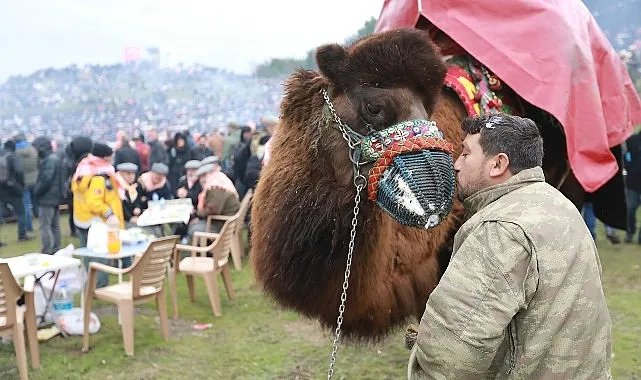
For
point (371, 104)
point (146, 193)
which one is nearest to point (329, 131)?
point (371, 104)

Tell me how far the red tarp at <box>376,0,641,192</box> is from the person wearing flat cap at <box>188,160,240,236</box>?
5.16 m

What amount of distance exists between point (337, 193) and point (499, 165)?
43.4 inches

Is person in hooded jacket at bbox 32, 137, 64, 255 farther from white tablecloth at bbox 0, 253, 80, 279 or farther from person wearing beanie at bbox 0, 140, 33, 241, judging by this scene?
white tablecloth at bbox 0, 253, 80, 279

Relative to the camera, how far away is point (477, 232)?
1909 mm

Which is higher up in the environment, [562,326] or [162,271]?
[562,326]

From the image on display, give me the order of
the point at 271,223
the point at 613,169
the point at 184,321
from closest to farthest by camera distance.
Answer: the point at 271,223
the point at 613,169
the point at 184,321

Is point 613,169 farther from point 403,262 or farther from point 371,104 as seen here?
point 371,104

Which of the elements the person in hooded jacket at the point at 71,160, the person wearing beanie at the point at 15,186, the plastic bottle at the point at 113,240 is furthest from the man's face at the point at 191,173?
the person wearing beanie at the point at 15,186

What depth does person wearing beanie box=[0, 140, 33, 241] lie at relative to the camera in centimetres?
1196

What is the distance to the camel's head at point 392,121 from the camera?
2.72m

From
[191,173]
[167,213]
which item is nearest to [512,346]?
[167,213]

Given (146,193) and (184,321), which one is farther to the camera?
(146,193)

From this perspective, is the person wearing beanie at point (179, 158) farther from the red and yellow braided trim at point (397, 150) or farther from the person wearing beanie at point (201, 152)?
the red and yellow braided trim at point (397, 150)

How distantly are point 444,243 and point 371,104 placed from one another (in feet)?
4.05
